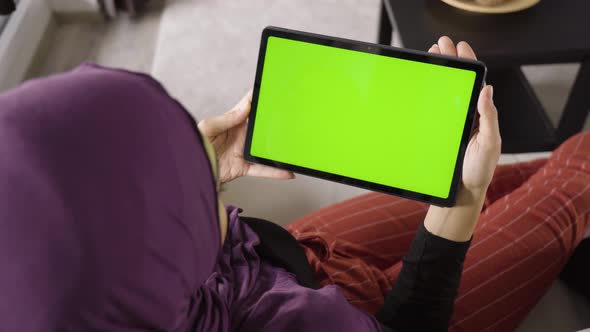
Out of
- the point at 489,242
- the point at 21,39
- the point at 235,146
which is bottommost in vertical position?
the point at 21,39

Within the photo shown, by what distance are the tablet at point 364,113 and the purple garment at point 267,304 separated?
173 mm

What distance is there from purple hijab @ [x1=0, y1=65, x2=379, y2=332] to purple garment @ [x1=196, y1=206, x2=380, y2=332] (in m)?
0.17

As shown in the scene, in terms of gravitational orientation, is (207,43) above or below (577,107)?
below

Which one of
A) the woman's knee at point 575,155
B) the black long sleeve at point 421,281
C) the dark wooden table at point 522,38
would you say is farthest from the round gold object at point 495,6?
the black long sleeve at point 421,281

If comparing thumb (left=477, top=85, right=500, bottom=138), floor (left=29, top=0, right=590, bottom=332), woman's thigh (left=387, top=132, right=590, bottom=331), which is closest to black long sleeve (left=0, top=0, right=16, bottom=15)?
floor (left=29, top=0, right=590, bottom=332)

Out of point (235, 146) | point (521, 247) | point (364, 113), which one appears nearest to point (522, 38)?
point (521, 247)

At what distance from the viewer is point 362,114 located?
2.80 ft

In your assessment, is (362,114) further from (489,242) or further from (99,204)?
(99,204)

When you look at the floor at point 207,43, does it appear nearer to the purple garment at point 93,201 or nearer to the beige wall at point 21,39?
the beige wall at point 21,39

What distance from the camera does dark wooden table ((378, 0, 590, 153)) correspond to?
1.35 metres

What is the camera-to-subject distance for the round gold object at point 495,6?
140 centimetres

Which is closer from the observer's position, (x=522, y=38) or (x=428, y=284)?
(x=428, y=284)

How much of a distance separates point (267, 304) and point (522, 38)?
1002 millimetres

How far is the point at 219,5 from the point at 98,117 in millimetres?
1962
